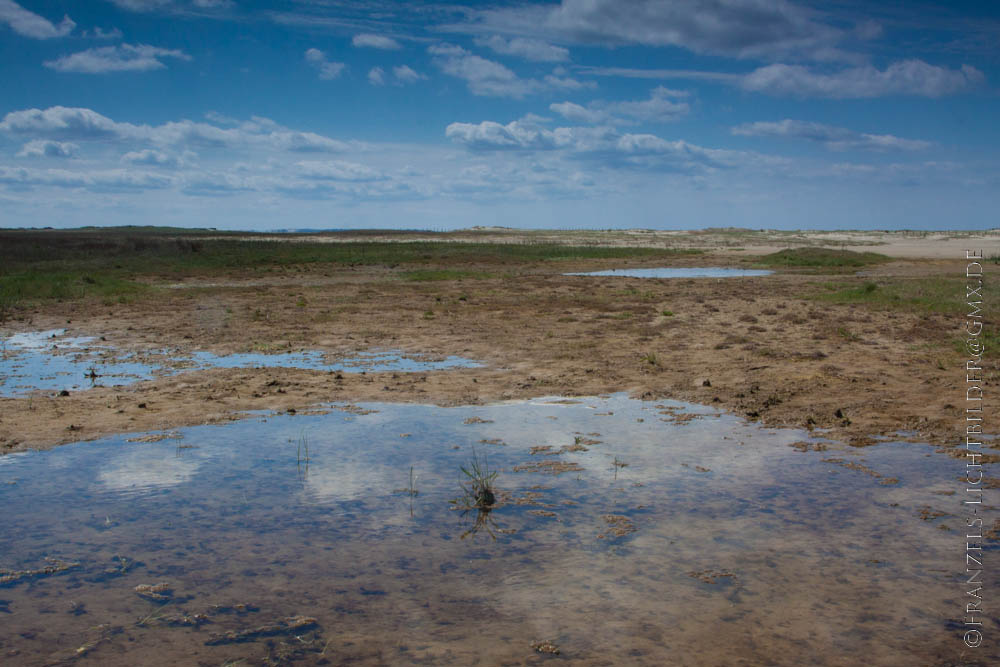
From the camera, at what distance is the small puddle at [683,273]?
3866 cm

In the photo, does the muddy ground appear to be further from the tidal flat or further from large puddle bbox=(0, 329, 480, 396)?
large puddle bbox=(0, 329, 480, 396)

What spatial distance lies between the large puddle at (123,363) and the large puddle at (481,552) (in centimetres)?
443

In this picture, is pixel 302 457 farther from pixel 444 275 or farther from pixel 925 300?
pixel 444 275

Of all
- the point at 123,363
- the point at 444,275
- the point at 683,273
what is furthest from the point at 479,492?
the point at 683,273

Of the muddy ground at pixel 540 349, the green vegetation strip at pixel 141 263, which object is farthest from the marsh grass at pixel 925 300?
the green vegetation strip at pixel 141 263

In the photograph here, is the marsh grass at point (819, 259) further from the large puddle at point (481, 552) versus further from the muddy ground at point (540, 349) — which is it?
the large puddle at point (481, 552)

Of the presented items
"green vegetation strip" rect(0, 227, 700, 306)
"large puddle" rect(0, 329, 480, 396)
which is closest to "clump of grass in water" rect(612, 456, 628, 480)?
"large puddle" rect(0, 329, 480, 396)

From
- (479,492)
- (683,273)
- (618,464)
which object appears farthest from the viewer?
(683,273)

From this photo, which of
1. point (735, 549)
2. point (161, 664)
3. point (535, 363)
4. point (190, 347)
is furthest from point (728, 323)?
point (161, 664)

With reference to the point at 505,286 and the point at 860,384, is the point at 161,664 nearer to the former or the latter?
the point at 860,384

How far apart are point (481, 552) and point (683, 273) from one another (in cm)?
3593

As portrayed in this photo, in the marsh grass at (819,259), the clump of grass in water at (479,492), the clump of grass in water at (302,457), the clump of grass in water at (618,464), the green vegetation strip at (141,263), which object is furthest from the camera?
the marsh grass at (819,259)

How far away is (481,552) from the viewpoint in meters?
6.24

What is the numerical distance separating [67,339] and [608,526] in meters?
15.6
